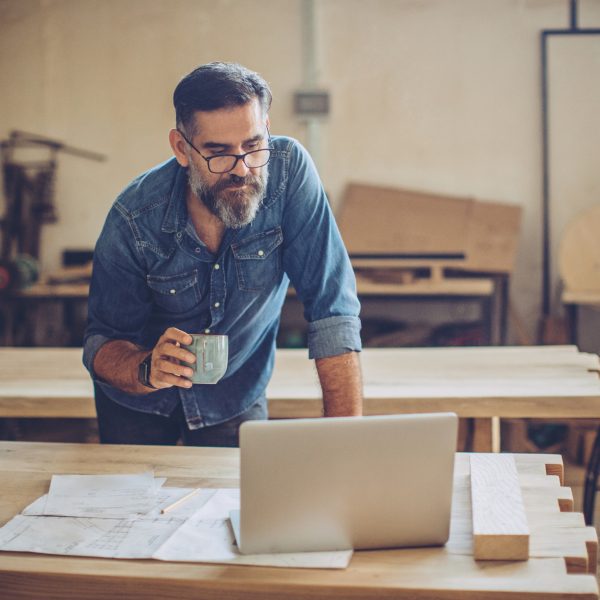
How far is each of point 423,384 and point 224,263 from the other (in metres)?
0.77

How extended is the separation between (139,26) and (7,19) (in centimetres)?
94

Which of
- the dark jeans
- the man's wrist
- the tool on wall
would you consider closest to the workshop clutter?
the tool on wall

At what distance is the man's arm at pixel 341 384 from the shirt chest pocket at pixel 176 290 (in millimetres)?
351

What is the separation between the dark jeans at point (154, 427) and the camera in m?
2.09

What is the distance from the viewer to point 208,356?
147cm

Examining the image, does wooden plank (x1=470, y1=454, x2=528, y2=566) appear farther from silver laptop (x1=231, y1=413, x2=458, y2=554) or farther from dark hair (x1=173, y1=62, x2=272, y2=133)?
dark hair (x1=173, y1=62, x2=272, y2=133)

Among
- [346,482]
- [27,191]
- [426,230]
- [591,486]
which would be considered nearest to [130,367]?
[346,482]

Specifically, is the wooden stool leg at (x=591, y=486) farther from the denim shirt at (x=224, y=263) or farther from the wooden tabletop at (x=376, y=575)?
the wooden tabletop at (x=376, y=575)

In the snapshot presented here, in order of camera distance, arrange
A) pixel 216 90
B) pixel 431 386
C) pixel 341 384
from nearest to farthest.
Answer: pixel 216 90 < pixel 341 384 < pixel 431 386

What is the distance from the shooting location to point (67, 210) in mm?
5789

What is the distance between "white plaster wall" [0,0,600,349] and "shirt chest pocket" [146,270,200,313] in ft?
12.0

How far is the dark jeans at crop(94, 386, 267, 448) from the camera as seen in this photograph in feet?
6.87

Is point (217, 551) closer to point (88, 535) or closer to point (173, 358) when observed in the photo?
point (88, 535)

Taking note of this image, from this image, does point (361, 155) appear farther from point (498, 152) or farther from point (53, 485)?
point (53, 485)
